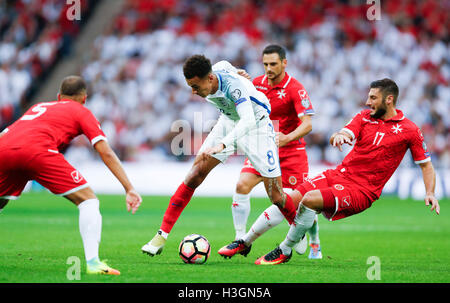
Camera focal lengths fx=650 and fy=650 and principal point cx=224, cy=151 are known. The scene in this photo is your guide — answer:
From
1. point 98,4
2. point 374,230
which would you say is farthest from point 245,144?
point 98,4

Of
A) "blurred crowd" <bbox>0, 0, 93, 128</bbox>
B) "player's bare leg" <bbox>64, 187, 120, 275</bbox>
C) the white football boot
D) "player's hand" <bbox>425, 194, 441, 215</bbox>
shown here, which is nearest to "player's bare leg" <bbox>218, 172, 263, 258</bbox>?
the white football boot

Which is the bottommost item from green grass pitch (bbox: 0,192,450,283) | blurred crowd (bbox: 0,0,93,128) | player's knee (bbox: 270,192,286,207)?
green grass pitch (bbox: 0,192,450,283)

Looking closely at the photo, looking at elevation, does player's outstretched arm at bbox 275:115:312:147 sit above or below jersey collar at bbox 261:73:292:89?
below

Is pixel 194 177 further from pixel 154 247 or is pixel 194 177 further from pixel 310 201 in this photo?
pixel 310 201

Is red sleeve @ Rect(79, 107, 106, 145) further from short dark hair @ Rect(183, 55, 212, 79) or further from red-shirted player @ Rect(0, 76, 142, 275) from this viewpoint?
short dark hair @ Rect(183, 55, 212, 79)

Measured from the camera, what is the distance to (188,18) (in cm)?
2394

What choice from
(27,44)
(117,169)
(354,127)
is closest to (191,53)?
(27,44)

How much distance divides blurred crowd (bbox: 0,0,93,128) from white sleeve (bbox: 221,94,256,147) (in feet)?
52.2

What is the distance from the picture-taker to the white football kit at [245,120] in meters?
7.25

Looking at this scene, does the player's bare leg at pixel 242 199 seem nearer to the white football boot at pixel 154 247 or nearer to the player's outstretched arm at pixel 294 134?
the player's outstretched arm at pixel 294 134

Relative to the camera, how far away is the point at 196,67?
7.11 meters

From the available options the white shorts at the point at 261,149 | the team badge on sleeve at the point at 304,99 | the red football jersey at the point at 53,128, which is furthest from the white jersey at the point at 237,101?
the red football jersey at the point at 53,128

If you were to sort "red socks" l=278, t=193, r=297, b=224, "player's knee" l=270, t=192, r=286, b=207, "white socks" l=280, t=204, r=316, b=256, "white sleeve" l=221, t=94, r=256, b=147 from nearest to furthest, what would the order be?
"white sleeve" l=221, t=94, r=256, b=147
"white socks" l=280, t=204, r=316, b=256
"player's knee" l=270, t=192, r=286, b=207
"red socks" l=278, t=193, r=297, b=224

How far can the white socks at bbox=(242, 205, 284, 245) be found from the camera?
7.93 meters
